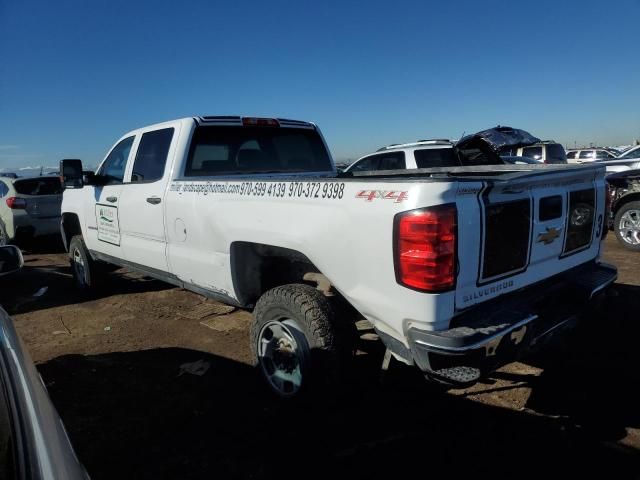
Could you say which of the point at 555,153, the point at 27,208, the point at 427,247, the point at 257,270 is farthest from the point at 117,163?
the point at 555,153

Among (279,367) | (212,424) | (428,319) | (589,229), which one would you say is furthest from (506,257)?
(212,424)

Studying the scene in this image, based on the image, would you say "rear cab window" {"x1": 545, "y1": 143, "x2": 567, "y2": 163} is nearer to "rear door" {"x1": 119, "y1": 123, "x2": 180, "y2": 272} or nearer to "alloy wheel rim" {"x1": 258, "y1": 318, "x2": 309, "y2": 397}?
"rear door" {"x1": 119, "y1": 123, "x2": 180, "y2": 272}

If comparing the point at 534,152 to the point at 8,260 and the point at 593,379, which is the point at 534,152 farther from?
the point at 8,260

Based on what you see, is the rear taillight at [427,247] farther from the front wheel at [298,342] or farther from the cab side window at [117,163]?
the cab side window at [117,163]

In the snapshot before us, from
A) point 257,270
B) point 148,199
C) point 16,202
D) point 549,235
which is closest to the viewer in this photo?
point 549,235

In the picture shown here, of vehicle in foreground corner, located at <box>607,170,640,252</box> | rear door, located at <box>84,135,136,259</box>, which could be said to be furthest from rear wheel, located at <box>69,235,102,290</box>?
vehicle in foreground corner, located at <box>607,170,640,252</box>

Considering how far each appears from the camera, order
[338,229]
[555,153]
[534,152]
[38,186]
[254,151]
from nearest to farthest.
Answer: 1. [338,229]
2. [254,151]
3. [38,186]
4. [555,153]
5. [534,152]

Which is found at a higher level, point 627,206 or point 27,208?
point 27,208

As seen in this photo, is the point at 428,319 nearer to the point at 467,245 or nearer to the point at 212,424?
the point at 467,245

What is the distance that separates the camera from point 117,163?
514 centimetres

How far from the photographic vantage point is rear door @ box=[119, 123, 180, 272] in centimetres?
407

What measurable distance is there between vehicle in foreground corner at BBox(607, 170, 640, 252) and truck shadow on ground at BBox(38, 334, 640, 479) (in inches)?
211

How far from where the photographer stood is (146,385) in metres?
3.50

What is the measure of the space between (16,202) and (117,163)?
546 cm
